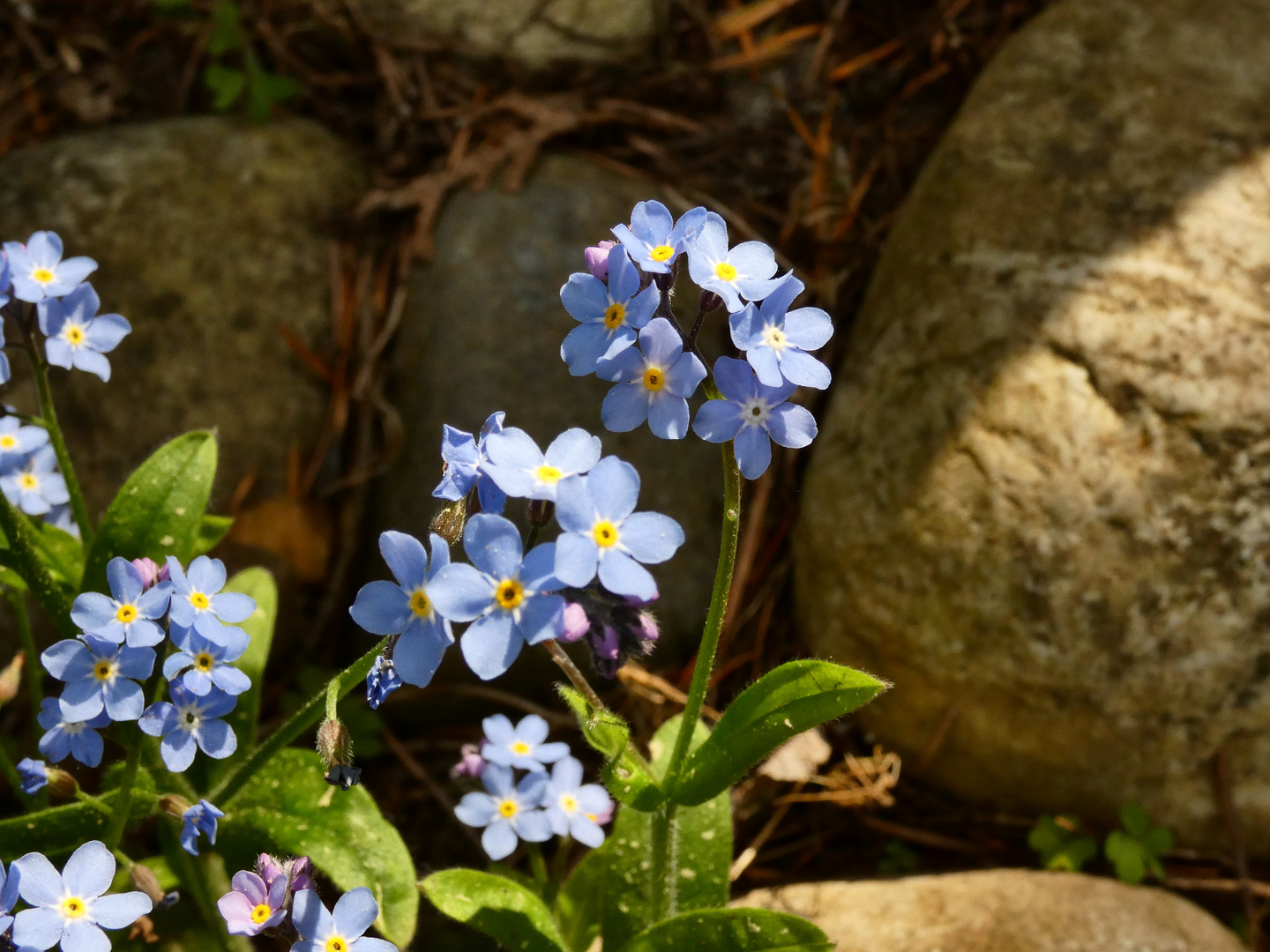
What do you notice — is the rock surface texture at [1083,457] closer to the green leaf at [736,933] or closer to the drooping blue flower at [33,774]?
the green leaf at [736,933]

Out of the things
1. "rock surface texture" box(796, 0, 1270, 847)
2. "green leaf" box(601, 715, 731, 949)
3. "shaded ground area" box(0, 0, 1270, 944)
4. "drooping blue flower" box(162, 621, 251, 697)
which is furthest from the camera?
"shaded ground area" box(0, 0, 1270, 944)

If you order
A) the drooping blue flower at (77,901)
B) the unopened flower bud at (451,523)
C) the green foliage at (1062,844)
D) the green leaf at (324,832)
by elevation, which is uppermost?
the unopened flower bud at (451,523)

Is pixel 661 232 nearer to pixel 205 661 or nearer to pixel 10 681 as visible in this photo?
pixel 205 661

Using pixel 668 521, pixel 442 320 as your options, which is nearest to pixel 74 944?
pixel 668 521

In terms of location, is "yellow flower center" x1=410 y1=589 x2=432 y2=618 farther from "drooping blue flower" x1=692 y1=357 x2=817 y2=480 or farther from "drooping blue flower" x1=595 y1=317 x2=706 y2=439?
"drooping blue flower" x1=692 y1=357 x2=817 y2=480

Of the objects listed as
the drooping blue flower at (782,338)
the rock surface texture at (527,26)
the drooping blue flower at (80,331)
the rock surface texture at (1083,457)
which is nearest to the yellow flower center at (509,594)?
the drooping blue flower at (782,338)

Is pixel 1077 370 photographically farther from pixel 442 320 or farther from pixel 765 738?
pixel 442 320

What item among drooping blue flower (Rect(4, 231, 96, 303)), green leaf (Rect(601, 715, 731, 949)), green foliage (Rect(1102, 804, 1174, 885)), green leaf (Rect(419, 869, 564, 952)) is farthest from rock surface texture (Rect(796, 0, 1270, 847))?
drooping blue flower (Rect(4, 231, 96, 303))
